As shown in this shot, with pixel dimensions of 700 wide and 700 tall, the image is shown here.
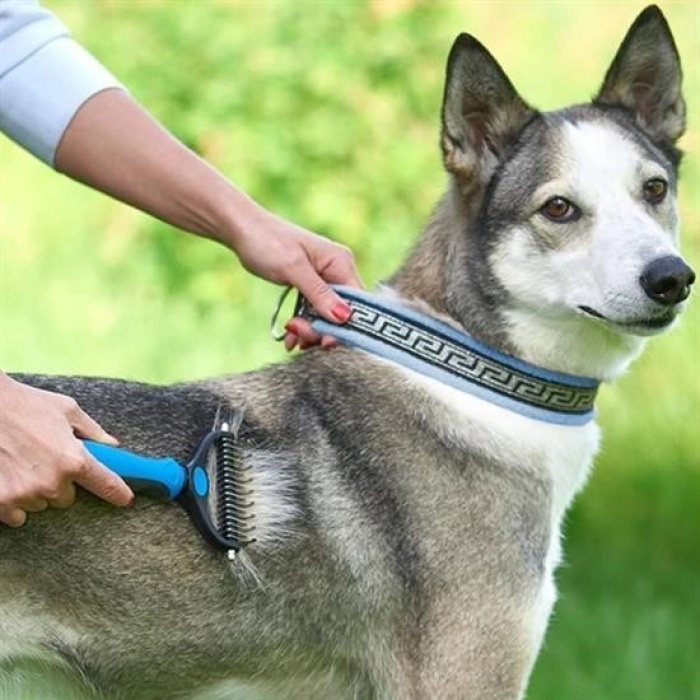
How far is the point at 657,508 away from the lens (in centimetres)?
629

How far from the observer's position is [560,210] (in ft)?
12.5

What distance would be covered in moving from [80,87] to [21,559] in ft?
3.70

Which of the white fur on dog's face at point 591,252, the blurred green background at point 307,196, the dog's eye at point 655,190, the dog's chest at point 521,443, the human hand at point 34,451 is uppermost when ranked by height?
the dog's eye at point 655,190

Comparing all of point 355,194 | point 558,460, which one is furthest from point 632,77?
point 355,194

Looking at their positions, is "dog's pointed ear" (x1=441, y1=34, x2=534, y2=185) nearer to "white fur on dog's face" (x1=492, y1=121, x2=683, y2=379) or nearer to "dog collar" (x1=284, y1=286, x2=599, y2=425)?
"white fur on dog's face" (x1=492, y1=121, x2=683, y2=379)

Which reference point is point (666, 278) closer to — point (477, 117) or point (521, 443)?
point (521, 443)

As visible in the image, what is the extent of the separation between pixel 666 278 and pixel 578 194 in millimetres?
291

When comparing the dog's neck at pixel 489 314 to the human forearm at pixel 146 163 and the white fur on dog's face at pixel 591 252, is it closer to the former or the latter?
the white fur on dog's face at pixel 591 252

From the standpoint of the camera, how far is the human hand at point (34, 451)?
321 cm

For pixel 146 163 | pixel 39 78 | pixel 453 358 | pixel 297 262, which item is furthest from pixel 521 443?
pixel 39 78

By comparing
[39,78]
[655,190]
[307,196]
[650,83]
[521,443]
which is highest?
[650,83]

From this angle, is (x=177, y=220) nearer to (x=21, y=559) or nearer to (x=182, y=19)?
(x=21, y=559)

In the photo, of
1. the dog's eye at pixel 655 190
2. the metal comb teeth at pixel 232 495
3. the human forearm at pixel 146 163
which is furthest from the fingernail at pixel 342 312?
the dog's eye at pixel 655 190

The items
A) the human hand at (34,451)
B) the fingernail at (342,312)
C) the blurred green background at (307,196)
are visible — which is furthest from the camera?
the blurred green background at (307,196)
